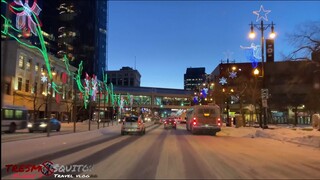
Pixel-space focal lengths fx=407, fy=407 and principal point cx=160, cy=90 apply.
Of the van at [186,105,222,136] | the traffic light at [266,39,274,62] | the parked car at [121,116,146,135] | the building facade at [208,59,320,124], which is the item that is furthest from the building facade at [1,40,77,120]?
the traffic light at [266,39,274,62]

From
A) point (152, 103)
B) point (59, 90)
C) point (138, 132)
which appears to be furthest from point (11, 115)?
point (152, 103)

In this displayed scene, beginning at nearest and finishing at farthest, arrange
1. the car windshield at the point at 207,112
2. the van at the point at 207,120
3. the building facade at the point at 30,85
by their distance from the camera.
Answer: the van at the point at 207,120 → the car windshield at the point at 207,112 → the building facade at the point at 30,85

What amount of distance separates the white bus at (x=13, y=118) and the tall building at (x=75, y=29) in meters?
73.9

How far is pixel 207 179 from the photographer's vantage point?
35.1 ft

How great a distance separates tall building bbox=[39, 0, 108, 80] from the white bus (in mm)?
73871

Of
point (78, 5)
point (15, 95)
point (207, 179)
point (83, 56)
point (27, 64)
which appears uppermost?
point (78, 5)

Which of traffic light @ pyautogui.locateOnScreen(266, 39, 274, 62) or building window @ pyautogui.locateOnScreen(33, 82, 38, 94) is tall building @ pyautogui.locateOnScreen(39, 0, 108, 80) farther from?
traffic light @ pyautogui.locateOnScreen(266, 39, 274, 62)

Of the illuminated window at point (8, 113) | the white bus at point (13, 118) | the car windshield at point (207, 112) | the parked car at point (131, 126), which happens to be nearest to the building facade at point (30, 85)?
the white bus at point (13, 118)

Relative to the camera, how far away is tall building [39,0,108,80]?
399ft

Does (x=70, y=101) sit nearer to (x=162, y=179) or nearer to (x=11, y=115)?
(x=11, y=115)

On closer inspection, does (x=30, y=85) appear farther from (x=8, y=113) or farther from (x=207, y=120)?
(x=207, y=120)

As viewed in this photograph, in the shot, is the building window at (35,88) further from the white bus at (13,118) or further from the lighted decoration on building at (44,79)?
the white bus at (13,118)

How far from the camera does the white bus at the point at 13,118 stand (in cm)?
3594

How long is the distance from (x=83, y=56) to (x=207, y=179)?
409ft
